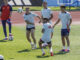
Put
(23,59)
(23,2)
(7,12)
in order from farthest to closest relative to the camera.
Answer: (23,2)
(7,12)
(23,59)

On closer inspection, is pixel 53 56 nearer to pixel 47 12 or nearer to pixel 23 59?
pixel 23 59

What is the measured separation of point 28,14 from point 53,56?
104 inches

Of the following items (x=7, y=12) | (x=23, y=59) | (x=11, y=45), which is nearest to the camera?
(x=23, y=59)

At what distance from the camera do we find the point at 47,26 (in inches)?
528

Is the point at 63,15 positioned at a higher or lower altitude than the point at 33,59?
higher

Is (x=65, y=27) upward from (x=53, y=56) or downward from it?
upward

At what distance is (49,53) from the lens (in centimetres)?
1426

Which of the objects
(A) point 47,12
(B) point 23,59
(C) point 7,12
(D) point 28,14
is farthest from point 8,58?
(C) point 7,12

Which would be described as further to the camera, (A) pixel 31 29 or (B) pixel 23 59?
(A) pixel 31 29

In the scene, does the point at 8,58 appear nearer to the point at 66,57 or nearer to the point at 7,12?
the point at 66,57

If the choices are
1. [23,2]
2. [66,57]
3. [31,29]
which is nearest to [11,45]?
[31,29]

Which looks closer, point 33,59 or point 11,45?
point 33,59

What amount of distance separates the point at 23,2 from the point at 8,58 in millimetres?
30053

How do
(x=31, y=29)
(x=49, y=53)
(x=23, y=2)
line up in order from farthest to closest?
(x=23, y=2) → (x=31, y=29) → (x=49, y=53)
